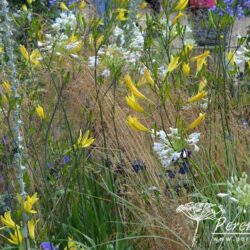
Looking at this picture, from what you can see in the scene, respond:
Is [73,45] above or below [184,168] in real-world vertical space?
above

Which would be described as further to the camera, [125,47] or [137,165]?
[125,47]

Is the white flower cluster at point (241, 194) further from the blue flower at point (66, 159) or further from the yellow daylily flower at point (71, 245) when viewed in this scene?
the blue flower at point (66, 159)

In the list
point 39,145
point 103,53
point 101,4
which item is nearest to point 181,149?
point 39,145

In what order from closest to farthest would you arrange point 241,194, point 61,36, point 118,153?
point 241,194
point 118,153
point 61,36

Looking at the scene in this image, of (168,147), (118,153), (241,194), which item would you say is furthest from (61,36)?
(241,194)

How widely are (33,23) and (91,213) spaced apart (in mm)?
918

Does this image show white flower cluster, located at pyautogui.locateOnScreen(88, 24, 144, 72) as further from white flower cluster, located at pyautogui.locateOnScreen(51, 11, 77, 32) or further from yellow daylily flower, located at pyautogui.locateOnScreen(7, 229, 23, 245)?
yellow daylily flower, located at pyautogui.locateOnScreen(7, 229, 23, 245)

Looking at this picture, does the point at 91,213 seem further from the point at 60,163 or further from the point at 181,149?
the point at 181,149

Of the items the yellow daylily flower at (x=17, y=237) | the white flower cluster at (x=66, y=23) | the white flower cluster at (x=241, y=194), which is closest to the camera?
the white flower cluster at (x=241, y=194)

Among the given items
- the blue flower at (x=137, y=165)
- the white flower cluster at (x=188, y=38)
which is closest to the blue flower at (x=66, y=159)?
the blue flower at (x=137, y=165)

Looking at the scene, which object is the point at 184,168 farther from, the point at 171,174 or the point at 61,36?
the point at 61,36

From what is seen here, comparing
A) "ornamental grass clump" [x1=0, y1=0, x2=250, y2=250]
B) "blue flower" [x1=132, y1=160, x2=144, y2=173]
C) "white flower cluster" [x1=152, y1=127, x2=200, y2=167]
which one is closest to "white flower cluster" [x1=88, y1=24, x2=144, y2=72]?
"ornamental grass clump" [x1=0, y1=0, x2=250, y2=250]

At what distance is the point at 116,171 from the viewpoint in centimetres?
344

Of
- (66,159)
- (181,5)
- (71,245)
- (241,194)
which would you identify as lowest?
(71,245)
